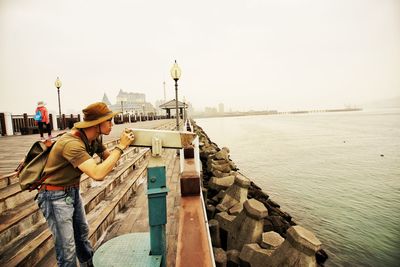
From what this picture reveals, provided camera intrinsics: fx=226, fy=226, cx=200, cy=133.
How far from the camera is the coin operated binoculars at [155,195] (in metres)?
2.06

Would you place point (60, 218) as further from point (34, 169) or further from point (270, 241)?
point (270, 241)

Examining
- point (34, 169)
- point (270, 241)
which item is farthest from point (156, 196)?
point (270, 241)

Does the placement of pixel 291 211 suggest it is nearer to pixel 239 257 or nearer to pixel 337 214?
pixel 337 214

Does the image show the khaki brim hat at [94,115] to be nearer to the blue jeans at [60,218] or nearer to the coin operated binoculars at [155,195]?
the coin operated binoculars at [155,195]

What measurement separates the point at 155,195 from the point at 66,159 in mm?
882

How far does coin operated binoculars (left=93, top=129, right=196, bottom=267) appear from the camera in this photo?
2.06 m

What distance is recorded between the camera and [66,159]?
82.0 inches

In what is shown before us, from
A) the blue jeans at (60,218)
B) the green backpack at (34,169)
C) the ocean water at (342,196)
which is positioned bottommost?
the ocean water at (342,196)

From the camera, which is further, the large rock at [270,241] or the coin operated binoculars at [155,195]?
the large rock at [270,241]

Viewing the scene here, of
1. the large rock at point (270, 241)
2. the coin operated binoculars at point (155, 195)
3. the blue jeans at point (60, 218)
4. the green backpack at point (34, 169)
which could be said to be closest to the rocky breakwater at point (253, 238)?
the large rock at point (270, 241)

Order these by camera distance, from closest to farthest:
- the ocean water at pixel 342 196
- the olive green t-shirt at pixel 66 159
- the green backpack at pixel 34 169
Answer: the olive green t-shirt at pixel 66 159 < the green backpack at pixel 34 169 < the ocean water at pixel 342 196

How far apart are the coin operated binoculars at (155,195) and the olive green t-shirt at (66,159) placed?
0.47m

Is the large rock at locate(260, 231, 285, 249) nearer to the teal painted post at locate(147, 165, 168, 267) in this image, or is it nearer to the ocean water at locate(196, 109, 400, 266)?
the teal painted post at locate(147, 165, 168, 267)

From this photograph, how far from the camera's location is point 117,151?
1.98 metres
